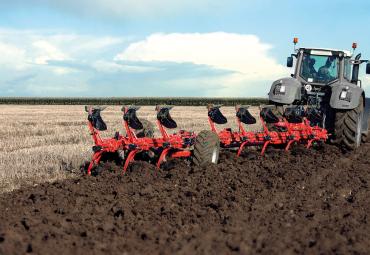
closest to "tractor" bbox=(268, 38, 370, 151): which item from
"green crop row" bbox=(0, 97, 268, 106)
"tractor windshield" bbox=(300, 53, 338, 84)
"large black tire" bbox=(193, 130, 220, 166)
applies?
"tractor windshield" bbox=(300, 53, 338, 84)

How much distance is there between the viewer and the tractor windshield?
11461 millimetres

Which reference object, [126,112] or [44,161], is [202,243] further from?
[44,161]

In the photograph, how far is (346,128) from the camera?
1064 centimetres

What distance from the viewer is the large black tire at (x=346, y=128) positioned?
1063 cm

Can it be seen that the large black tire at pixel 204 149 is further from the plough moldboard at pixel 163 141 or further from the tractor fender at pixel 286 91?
the tractor fender at pixel 286 91

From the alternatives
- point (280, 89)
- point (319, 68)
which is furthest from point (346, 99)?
point (319, 68)

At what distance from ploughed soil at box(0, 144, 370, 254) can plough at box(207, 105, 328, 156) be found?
1.14m

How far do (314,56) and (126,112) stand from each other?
4.99 meters

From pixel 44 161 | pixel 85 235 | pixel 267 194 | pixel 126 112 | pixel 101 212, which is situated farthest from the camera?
pixel 44 161

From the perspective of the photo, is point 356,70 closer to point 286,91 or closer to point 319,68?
point 319,68

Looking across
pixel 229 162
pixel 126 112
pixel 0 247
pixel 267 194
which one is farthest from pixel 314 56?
pixel 0 247

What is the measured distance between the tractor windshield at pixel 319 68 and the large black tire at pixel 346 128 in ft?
3.22

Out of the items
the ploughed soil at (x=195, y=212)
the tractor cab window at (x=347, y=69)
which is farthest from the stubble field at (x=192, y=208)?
the tractor cab window at (x=347, y=69)

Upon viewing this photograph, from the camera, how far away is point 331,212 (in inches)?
213
